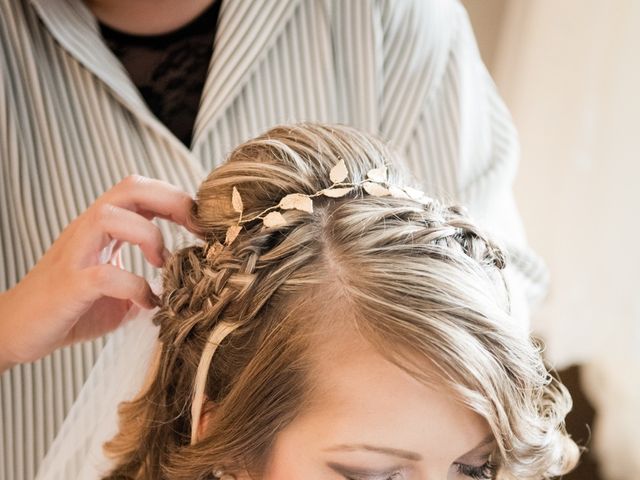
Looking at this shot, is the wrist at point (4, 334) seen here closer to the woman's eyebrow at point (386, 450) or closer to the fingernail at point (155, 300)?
the fingernail at point (155, 300)

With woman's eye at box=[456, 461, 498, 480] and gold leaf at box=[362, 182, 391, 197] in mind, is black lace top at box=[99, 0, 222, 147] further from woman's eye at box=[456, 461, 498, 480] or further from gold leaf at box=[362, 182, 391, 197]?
woman's eye at box=[456, 461, 498, 480]

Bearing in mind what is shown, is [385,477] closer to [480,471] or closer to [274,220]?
[480,471]

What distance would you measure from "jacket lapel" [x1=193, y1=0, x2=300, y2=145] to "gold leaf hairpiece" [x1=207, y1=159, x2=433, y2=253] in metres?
0.30

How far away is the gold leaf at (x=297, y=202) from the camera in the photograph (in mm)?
875

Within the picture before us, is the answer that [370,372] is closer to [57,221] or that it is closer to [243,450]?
[243,450]

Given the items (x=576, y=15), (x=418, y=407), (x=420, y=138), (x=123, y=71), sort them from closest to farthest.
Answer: (x=418, y=407), (x=123, y=71), (x=420, y=138), (x=576, y=15)

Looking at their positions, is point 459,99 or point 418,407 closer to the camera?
point 418,407

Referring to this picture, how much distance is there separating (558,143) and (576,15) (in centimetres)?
29

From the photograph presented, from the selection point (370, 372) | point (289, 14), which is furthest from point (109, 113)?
point (370, 372)

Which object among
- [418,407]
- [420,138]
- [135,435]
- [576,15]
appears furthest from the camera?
[576,15]

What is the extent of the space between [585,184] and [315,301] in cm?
125

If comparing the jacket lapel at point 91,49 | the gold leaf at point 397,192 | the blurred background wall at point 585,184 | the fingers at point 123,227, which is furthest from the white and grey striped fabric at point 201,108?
the blurred background wall at point 585,184

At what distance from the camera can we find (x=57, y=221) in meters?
1.16

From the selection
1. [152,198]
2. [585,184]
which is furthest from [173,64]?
[585,184]
